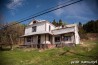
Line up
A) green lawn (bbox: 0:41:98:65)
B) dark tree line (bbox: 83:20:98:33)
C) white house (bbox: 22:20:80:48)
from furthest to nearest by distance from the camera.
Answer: white house (bbox: 22:20:80:48) → green lawn (bbox: 0:41:98:65) → dark tree line (bbox: 83:20:98:33)

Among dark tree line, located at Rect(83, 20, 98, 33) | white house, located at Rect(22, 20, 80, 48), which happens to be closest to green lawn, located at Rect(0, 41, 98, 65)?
dark tree line, located at Rect(83, 20, 98, 33)

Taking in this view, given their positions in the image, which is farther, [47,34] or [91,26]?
[47,34]

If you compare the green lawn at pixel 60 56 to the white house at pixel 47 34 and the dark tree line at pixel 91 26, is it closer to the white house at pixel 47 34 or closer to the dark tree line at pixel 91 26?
the dark tree line at pixel 91 26

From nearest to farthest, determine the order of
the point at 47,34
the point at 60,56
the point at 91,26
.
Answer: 1. the point at 91,26
2. the point at 60,56
3. the point at 47,34

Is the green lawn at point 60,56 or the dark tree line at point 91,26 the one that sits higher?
the dark tree line at point 91,26

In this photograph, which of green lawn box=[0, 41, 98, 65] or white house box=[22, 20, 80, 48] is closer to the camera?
green lawn box=[0, 41, 98, 65]

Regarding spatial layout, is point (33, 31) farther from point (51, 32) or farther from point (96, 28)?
point (96, 28)

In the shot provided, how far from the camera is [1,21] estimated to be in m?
6.01

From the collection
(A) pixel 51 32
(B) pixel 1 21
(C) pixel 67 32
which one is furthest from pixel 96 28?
(A) pixel 51 32

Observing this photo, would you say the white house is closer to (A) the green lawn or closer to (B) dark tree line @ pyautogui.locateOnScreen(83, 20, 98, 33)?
(A) the green lawn

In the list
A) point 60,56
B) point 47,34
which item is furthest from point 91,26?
point 47,34

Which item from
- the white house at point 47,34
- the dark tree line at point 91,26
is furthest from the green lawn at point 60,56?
the white house at point 47,34

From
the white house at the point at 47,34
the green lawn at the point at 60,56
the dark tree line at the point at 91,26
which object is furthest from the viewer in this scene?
the white house at the point at 47,34

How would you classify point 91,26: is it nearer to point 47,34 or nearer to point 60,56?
point 60,56
